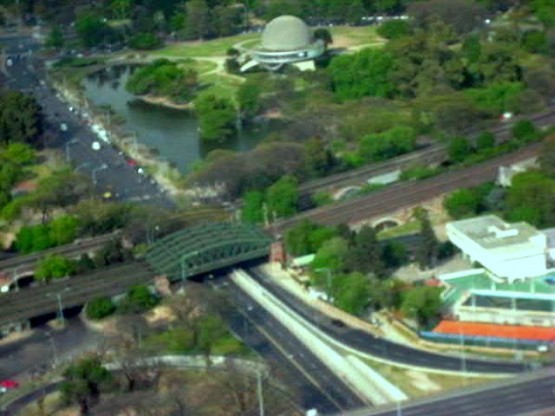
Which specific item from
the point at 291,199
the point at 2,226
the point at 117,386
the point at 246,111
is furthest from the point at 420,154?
the point at 117,386

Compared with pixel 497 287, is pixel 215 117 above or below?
below

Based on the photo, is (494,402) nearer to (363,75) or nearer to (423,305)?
(423,305)

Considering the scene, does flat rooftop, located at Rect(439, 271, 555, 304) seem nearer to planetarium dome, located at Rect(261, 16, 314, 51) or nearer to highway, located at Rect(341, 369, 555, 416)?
highway, located at Rect(341, 369, 555, 416)

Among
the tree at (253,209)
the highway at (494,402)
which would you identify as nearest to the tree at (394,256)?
the tree at (253,209)

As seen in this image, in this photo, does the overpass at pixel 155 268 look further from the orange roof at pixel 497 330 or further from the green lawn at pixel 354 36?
the green lawn at pixel 354 36

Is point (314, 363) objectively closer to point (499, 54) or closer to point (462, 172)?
point (462, 172)

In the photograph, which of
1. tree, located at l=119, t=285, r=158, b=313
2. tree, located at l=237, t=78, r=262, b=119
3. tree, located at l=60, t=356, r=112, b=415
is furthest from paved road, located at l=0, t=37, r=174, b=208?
tree, located at l=60, t=356, r=112, b=415

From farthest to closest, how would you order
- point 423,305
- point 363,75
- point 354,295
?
point 363,75
point 354,295
point 423,305

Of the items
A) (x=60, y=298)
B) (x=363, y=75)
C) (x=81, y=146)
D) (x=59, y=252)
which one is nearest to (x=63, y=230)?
(x=59, y=252)
